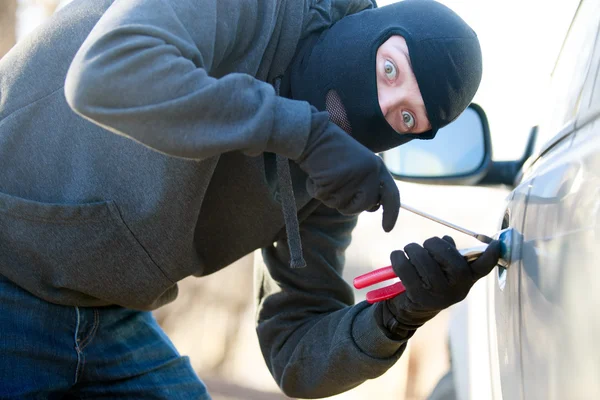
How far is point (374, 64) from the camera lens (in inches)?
69.9

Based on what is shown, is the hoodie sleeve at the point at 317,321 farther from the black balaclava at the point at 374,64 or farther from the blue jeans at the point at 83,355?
the black balaclava at the point at 374,64

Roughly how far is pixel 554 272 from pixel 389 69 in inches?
33.0

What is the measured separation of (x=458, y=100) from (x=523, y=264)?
65 centimetres

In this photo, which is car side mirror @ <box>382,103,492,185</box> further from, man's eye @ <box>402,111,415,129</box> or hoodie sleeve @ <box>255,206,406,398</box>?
man's eye @ <box>402,111,415,129</box>

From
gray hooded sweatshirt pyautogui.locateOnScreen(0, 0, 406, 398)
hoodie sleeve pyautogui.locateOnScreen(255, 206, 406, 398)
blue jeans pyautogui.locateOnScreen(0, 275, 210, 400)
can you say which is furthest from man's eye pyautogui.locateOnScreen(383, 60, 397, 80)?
blue jeans pyautogui.locateOnScreen(0, 275, 210, 400)

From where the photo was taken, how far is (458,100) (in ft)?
6.08

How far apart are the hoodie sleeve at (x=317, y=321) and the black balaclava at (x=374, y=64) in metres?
0.49

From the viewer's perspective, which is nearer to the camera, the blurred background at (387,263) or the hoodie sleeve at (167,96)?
the hoodie sleeve at (167,96)

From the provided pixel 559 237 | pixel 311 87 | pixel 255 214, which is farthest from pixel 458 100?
pixel 559 237

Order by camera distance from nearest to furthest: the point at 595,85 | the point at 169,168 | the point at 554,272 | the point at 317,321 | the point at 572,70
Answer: the point at 554,272 < the point at 595,85 < the point at 572,70 < the point at 169,168 < the point at 317,321

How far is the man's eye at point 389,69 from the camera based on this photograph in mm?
1772

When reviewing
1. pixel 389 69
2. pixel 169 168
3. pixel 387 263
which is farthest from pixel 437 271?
pixel 387 263

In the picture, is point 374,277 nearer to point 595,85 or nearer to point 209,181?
point 209,181

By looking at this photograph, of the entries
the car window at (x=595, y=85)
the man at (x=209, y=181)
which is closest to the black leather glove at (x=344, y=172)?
the man at (x=209, y=181)
